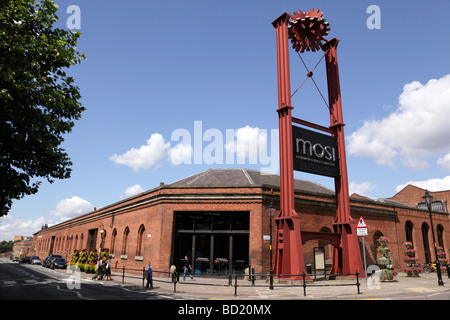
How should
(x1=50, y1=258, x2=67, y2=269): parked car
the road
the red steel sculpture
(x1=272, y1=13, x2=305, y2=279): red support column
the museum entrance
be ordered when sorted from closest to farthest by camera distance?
the road, (x1=272, y1=13, x2=305, y2=279): red support column, the red steel sculpture, the museum entrance, (x1=50, y1=258, x2=67, y2=269): parked car

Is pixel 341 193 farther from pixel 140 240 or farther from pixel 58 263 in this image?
pixel 58 263

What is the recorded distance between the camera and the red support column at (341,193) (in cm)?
1986

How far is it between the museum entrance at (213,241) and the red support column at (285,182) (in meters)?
5.00

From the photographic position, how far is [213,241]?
76.1 feet

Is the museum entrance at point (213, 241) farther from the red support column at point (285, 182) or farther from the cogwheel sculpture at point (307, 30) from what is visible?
the cogwheel sculpture at point (307, 30)

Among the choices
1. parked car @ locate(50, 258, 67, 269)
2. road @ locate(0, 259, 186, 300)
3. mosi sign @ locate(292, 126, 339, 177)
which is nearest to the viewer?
road @ locate(0, 259, 186, 300)

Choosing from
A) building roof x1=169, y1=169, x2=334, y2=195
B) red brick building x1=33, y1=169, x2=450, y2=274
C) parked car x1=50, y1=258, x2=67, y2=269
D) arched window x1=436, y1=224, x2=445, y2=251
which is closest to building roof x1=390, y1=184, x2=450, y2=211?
arched window x1=436, y1=224, x2=445, y2=251

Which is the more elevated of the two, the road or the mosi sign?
the mosi sign

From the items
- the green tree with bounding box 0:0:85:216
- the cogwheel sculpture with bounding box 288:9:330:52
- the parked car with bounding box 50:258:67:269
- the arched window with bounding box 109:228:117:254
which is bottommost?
the parked car with bounding box 50:258:67:269

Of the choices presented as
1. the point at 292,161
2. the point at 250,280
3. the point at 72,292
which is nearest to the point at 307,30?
the point at 292,161

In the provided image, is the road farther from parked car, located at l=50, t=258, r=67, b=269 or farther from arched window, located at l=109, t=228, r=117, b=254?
parked car, located at l=50, t=258, r=67, b=269

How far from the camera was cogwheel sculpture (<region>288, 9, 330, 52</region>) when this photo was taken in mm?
21344

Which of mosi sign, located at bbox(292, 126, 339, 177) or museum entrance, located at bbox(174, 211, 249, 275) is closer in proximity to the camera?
mosi sign, located at bbox(292, 126, 339, 177)

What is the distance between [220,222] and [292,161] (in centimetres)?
799
